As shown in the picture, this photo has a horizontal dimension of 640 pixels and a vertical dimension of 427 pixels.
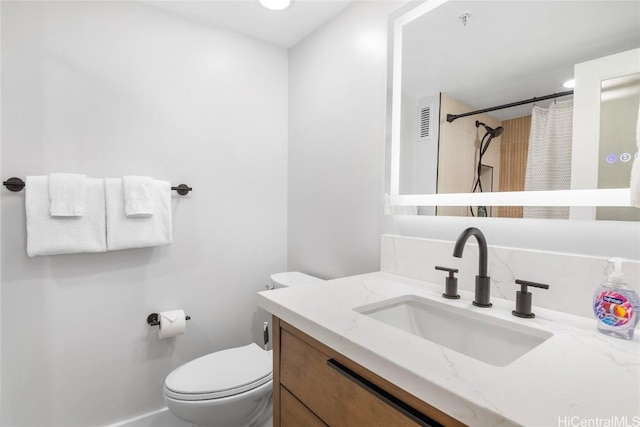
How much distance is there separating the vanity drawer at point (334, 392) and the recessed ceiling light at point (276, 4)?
153 centimetres

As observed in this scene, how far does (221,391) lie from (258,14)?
72.3 inches

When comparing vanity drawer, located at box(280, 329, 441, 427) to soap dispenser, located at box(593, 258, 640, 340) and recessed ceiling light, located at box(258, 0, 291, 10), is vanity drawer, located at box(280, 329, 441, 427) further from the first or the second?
recessed ceiling light, located at box(258, 0, 291, 10)

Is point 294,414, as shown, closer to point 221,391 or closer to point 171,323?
point 221,391

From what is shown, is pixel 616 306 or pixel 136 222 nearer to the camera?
pixel 616 306

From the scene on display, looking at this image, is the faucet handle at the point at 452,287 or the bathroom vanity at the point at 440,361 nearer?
the bathroom vanity at the point at 440,361

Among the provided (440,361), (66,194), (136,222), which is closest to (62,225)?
(66,194)

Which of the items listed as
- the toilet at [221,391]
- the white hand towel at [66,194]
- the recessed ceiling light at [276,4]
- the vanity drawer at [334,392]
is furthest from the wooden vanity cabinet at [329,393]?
the recessed ceiling light at [276,4]

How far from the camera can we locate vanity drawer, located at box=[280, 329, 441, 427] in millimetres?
621

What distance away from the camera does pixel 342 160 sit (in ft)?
5.46

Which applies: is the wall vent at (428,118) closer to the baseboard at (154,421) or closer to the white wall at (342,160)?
the white wall at (342,160)

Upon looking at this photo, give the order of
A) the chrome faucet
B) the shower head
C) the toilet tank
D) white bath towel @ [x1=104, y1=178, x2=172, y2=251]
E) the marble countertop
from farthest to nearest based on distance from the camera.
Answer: the toilet tank, white bath towel @ [x1=104, y1=178, x2=172, y2=251], the shower head, the chrome faucet, the marble countertop

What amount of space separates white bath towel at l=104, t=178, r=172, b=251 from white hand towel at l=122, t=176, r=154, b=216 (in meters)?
0.03

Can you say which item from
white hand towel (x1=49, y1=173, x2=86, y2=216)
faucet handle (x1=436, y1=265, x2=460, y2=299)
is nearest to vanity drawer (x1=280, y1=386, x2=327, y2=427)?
faucet handle (x1=436, y1=265, x2=460, y2=299)

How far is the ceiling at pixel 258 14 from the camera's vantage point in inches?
63.7
